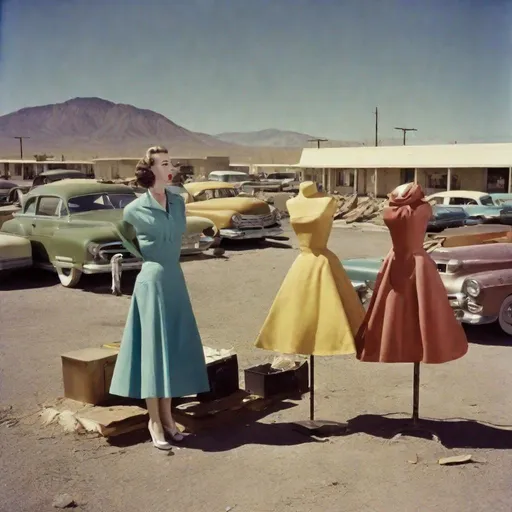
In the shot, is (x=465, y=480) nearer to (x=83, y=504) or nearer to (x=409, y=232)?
(x=409, y=232)

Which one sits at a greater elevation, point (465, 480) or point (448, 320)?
point (448, 320)

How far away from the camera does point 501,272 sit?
632 centimetres

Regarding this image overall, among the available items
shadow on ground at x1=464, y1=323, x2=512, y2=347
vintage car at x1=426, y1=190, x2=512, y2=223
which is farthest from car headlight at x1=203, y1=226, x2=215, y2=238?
vintage car at x1=426, y1=190, x2=512, y2=223

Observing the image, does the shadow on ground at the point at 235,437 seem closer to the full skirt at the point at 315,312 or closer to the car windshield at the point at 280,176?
the full skirt at the point at 315,312

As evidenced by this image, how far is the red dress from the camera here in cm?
377

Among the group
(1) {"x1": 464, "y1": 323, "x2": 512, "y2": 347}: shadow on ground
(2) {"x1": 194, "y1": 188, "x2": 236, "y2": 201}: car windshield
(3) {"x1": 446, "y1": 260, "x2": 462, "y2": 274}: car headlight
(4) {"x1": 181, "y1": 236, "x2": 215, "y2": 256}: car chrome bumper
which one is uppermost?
(2) {"x1": 194, "y1": 188, "x2": 236, "y2": 201}: car windshield

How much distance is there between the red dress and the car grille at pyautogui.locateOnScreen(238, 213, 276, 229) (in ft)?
31.2

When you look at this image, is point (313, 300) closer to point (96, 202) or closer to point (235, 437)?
point (235, 437)

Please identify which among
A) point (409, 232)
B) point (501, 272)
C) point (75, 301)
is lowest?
point (75, 301)

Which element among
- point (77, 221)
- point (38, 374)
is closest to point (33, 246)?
point (77, 221)

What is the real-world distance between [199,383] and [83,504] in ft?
3.20

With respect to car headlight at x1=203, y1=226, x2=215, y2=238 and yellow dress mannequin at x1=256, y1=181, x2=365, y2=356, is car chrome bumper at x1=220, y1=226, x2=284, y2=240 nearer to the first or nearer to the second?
car headlight at x1=203, y1=226, x2=215, y2=238

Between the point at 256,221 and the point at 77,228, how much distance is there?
16.4 ft

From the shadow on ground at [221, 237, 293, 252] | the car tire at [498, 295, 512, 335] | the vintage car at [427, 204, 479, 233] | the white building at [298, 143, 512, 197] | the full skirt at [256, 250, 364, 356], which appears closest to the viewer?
the full skirt at [256, 250, 364, 356]
